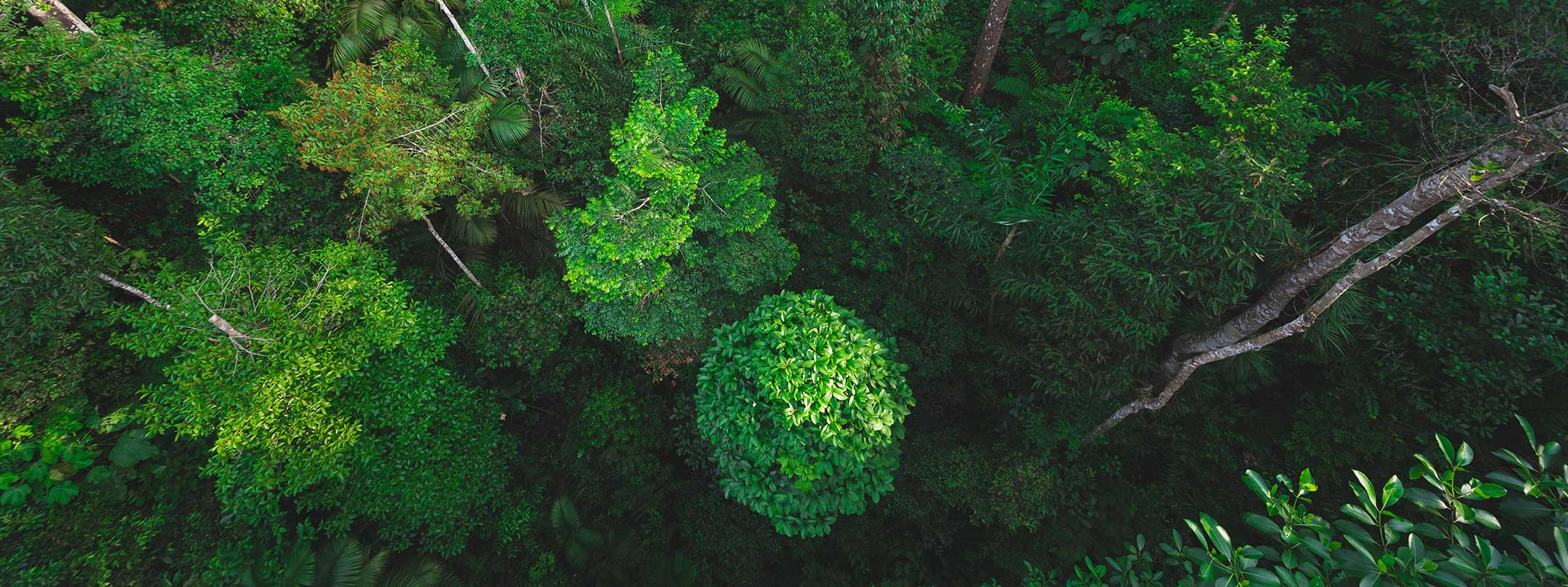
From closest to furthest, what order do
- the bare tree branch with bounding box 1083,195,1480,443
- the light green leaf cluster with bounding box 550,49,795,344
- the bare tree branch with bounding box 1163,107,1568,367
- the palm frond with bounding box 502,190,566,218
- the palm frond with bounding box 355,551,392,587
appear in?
the bare tree branch with bounding box 1163,107,1568,367, the bare tree branch with bounding box 1083,195,1480,443, the light green leaf cluster with bounding box 550,49,795,344, the palm frond with bounding box 355,551,392,587, the palm frond with bounding box 502,190,566,218

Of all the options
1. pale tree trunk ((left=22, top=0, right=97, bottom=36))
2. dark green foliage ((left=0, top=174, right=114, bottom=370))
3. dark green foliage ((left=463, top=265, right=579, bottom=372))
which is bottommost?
dark green foliage ((left=463, top=265, right=579, bottom=372))

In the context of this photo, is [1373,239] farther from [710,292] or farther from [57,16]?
[57,16]

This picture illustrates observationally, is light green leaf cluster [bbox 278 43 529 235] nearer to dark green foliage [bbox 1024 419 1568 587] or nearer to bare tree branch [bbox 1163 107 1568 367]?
dark green foliage [bbox 1024 419 1568 587]

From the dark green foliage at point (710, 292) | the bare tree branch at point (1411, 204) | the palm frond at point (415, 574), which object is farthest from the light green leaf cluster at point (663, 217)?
the bare tree branch at point (1411, 204)

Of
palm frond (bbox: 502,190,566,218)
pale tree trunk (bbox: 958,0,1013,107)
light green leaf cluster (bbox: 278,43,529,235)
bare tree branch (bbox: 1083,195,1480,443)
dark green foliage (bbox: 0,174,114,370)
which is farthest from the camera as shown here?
pale tree trunk (bbox: 958,0,1013,107)

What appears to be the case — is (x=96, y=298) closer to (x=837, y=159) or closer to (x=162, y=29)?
(x=162, y=29)

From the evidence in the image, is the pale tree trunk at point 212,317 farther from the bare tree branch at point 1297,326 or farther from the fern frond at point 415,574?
the bare tree branch at point 1297,326

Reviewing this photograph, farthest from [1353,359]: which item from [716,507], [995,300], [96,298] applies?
[96,298]

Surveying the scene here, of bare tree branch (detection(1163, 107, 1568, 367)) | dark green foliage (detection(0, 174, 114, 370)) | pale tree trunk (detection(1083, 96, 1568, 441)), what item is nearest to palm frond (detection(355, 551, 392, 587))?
dark green foliage (detection(0, 174, 114, 370))
